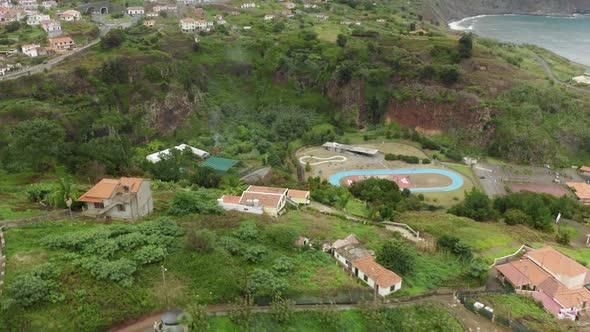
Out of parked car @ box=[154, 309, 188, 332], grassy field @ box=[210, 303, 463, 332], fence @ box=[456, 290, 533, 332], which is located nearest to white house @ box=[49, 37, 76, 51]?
parked car @ box=[154, 309, 188, 332]

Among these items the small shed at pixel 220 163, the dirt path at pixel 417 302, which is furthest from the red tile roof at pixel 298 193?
the dirt path at pixel 417 302

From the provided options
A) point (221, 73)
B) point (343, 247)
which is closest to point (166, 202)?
point (343, 247)

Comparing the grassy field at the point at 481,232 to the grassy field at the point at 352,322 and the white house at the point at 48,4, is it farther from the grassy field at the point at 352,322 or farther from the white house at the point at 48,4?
the white house at the point at 48,4

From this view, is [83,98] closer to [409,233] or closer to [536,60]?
[409,233]

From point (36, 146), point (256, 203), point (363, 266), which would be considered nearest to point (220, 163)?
point (36, 146)

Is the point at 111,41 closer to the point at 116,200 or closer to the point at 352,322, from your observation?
the point at 116,200

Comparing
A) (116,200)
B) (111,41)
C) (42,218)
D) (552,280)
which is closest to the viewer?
(552,280)

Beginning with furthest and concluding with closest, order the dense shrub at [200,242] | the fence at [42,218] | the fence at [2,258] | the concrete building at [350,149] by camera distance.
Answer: the concrete building at [350,149] → the fence at [42,218] → the dense shrub at [200,242] → the fence at [2,258]
